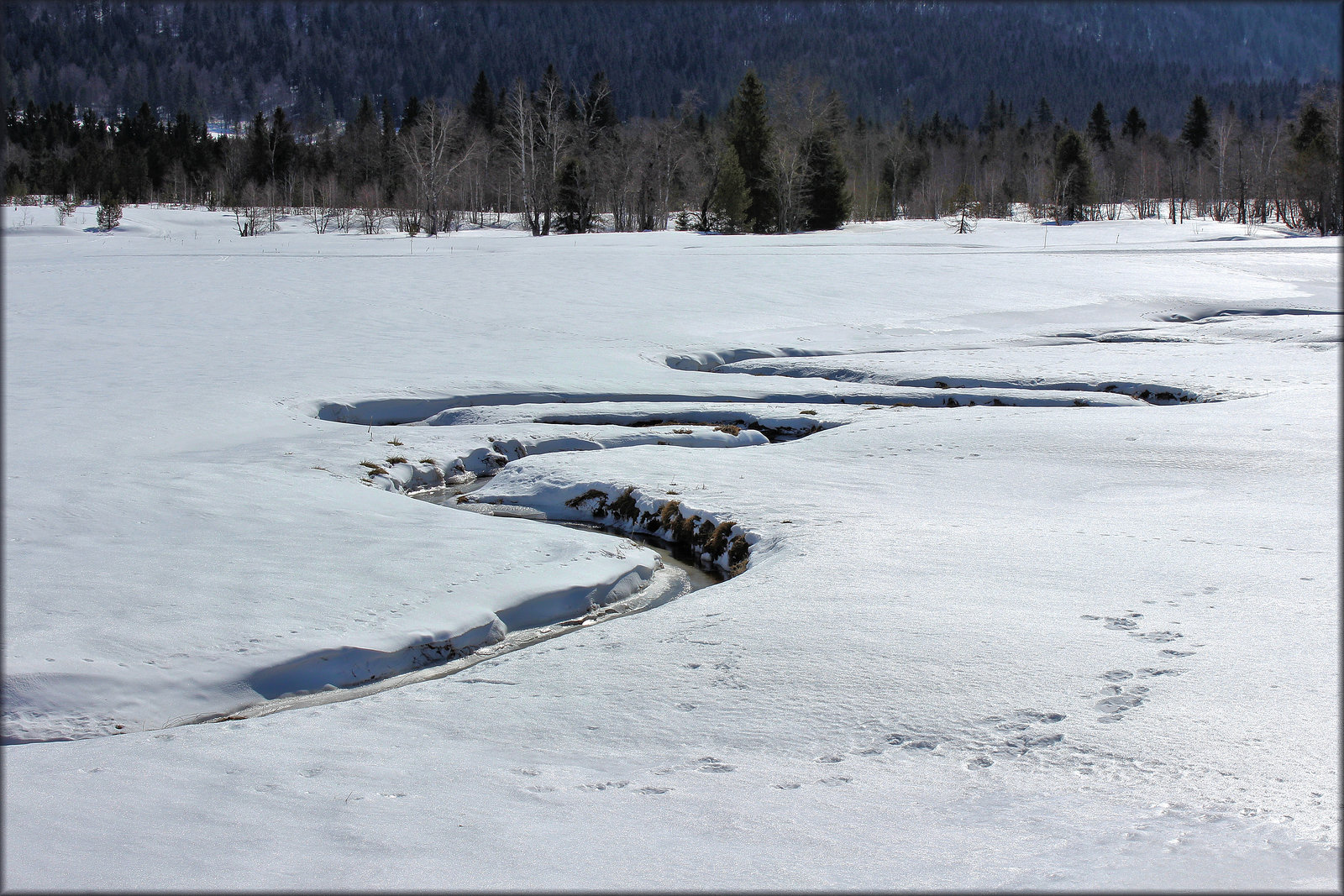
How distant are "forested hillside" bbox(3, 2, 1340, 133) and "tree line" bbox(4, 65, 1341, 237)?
4936 cm

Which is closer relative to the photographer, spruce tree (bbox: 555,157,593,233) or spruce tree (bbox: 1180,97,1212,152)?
spruce tree (bbox: 555,157,593,233)

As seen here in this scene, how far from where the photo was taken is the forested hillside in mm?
133375

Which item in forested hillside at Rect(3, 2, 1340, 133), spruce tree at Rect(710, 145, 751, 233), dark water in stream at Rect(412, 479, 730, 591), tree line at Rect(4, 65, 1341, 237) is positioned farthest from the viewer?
forested hillside at Rect(3, 2, 1340, 133)

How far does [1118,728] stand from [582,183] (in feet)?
144

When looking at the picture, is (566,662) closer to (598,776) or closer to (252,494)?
(598,776)

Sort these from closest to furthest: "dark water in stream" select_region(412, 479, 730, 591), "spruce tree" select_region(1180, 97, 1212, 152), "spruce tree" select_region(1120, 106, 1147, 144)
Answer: "dark water in stream" select_region(412, 479, 730, 591) < "spruce tree" select_region(1180, 97, 1212, 152) < "spruce tree" select_region(1120, 106, 1147, 144)

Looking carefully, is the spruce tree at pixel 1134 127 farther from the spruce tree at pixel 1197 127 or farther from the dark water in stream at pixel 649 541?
the dark water in stream at pixel 649 541

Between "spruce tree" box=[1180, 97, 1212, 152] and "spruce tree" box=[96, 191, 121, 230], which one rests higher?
"spruce tree" box=[1180, 97, 1212, 152]

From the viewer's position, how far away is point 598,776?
12.0ft

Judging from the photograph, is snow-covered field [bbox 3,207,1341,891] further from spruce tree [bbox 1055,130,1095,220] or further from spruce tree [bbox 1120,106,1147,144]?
spruce tree [bbox 1120,106,1147,144]

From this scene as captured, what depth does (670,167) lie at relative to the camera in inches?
1989

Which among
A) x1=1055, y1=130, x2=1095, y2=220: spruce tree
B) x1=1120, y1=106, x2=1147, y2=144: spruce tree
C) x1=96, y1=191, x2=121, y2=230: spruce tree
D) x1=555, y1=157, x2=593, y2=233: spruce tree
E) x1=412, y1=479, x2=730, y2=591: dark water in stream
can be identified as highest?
x1=1120, y1=106, x2=1147, y2=144: spruce tree

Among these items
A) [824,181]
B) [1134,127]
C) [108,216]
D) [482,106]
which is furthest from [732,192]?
[1134,127]

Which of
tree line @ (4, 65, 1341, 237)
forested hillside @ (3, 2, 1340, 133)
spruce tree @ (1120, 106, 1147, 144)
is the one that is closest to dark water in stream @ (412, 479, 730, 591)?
tree line @ (4, 65, 1341, 237)
